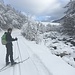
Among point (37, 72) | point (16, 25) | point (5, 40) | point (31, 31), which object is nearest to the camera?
point (37, 72)

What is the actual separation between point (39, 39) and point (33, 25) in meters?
7.65

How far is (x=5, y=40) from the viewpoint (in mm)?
10602

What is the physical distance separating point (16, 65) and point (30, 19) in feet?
115

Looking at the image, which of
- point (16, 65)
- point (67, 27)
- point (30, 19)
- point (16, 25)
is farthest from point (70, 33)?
point (16, 25)

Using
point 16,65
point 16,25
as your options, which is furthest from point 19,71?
point 16,25

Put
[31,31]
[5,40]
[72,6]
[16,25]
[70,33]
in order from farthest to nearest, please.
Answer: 1. [16,25]
2. [72,6]
3. [70,33]
4. [31,31]
5. [5,40]

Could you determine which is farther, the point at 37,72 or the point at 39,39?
the point at 39,39

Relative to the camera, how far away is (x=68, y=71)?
9.11m

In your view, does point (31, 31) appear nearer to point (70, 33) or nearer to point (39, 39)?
point (39, 39)

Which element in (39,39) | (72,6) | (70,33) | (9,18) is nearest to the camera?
(39,39)

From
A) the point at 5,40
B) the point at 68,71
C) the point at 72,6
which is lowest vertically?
the point at 68,71

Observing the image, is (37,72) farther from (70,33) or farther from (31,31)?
(70,33)

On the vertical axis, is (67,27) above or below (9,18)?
below

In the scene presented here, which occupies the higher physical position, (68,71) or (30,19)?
(30,19)
